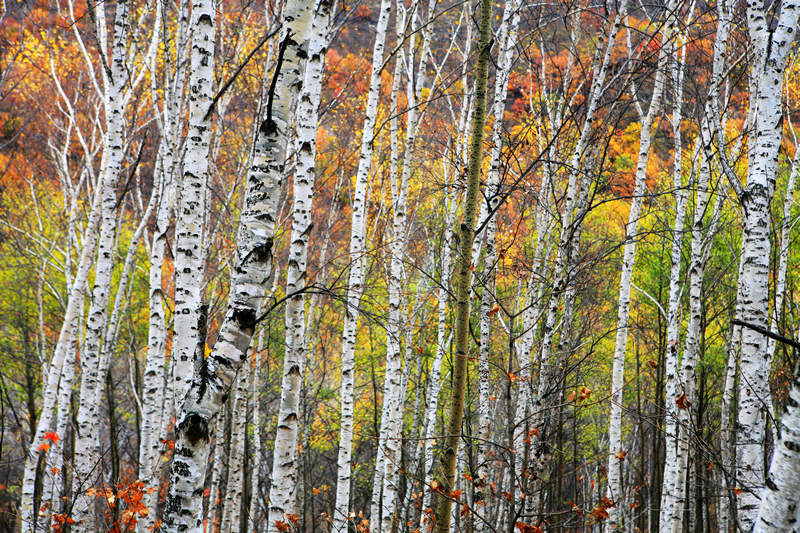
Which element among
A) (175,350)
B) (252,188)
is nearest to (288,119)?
(252,188)

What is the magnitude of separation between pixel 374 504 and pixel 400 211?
4.73 meters

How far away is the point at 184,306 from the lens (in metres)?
4.57

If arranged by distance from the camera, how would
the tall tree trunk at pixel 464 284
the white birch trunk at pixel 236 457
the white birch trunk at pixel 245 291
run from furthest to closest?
the white birch trunk at pixel 236 457 → the tall tree trunk at pixel 464 284 → the white birch trunk at pixel 245 291

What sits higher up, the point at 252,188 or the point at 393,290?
the point at 393,290

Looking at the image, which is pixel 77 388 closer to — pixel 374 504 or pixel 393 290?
pixel 374 504

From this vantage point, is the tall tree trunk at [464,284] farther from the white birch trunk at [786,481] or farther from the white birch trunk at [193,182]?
the white birch trunk at [193,182]

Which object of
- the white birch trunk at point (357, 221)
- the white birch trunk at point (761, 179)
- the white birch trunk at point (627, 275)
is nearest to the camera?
the white birch trunk at point (761, 179)

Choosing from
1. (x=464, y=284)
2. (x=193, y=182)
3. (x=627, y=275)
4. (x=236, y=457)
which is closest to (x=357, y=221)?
(x=193, y=182)

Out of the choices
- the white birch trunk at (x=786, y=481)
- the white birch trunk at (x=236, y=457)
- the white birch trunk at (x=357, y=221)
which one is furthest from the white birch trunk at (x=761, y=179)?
the white birch trunk at (x=236, y=457)

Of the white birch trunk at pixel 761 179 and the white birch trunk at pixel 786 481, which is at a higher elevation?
the white birch trunk at pixel 761 179

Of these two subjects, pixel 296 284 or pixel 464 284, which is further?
pixel 296 284

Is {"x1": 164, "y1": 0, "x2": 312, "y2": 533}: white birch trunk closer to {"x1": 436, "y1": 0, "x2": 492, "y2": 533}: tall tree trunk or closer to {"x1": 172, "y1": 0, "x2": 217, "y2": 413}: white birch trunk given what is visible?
{"x1": 436, "y1": 0, "x2": 492, "y2": 533}: tall tree trunk

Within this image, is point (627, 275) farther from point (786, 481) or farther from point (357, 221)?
point (786, 481)

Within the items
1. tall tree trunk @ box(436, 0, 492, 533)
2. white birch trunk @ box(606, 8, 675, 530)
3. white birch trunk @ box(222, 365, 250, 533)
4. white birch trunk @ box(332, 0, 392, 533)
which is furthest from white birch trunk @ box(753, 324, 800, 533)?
white birch trunk @ box(222, 365, 250, 533)
